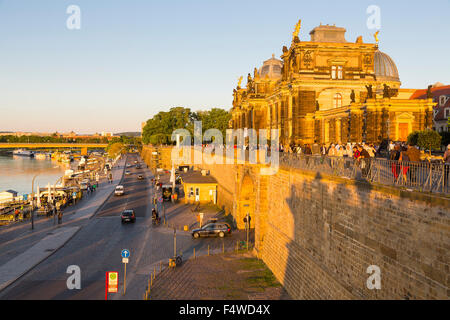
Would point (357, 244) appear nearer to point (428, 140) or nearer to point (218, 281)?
point (218, 281)

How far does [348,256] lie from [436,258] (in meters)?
Result: 4.69

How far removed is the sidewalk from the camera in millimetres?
22844

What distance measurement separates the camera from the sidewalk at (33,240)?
22.8 metres

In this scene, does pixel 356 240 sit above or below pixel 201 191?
above

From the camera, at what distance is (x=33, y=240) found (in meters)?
30.2

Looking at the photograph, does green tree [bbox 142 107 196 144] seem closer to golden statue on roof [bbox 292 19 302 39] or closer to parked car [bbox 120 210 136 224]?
golden statue on roof [bbox 292 19 302 39]

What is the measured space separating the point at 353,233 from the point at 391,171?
291 cm

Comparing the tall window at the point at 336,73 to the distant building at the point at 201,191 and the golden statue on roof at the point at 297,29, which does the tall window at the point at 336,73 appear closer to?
the golden statue on roof at the point at 297,29

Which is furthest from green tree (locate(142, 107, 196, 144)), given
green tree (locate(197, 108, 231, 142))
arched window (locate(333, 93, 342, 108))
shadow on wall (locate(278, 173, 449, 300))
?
shadow on wall (locate(278, 173, 449, 300))

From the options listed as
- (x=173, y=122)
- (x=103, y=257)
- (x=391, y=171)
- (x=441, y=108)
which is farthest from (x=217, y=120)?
(x=391, y=171)

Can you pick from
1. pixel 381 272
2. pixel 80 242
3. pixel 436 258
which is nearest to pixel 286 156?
pixel 381 272

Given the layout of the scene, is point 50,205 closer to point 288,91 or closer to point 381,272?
point 288,91

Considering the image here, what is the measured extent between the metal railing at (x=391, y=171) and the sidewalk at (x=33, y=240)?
17.6m

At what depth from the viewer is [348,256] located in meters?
13.6
